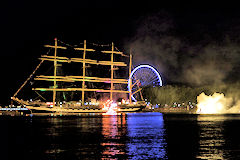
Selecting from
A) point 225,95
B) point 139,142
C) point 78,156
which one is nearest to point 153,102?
point 225,95

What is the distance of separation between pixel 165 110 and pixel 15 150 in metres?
136

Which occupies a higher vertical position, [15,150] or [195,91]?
[195,91]

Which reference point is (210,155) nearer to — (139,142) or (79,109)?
(139,142)

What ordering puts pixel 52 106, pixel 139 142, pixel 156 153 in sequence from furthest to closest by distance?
pixel 52 106
pixel 139 142
pixel 156 153

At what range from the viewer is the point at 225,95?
15750cm

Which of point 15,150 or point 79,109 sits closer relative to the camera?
point 15,150

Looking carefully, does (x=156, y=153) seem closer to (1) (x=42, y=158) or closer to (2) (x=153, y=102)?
(1) (x=42, y=158)

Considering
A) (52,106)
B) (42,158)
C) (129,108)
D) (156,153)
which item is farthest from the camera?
(129,108)

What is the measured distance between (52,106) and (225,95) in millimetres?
77450

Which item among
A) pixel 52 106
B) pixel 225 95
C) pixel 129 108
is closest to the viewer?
pixel 52 106

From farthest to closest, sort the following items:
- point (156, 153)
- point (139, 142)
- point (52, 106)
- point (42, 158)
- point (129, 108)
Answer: point (129, 108), point (52, 106), point (139, 142), point (156, 153), point (42, 158)

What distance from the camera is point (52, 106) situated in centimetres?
12594

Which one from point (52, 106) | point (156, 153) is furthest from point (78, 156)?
point (52, 106)

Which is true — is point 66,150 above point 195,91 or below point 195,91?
below
